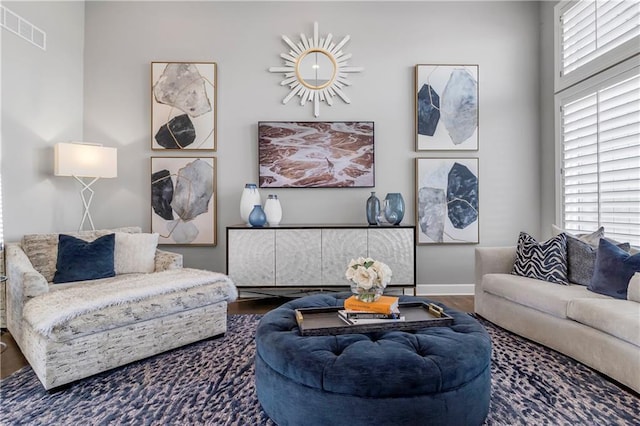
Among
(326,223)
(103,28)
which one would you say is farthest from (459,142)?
(103,28)

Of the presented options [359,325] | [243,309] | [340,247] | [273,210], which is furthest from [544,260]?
[243,309]

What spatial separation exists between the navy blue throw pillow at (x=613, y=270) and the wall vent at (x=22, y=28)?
5.03 metres

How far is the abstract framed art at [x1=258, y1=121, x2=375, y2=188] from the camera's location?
3811mm

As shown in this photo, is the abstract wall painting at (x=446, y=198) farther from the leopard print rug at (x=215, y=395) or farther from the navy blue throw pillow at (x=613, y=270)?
the leopard print rug at (x=215, y=395)

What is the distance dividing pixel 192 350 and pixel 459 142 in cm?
342

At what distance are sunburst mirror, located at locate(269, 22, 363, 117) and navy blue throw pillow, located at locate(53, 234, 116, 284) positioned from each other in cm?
236

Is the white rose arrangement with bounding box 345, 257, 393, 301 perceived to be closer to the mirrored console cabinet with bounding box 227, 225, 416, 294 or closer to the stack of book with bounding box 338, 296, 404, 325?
the stack of book with bounding box 338, 296, 404, 325

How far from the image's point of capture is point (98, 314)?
6.46ft

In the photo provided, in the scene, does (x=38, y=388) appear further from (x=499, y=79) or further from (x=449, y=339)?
(x=499, y=79)

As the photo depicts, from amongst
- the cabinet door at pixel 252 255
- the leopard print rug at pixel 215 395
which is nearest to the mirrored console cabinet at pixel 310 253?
the cabinet door at pixel 252 255

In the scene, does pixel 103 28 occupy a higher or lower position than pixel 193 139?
higher

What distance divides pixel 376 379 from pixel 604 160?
9.98ft

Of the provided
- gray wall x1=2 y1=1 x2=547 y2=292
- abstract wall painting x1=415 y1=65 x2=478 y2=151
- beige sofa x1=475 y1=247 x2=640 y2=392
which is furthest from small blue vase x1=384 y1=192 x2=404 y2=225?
beige sofa x1=475 y1=247 x2=640 y2=392

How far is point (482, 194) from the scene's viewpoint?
391 cm
